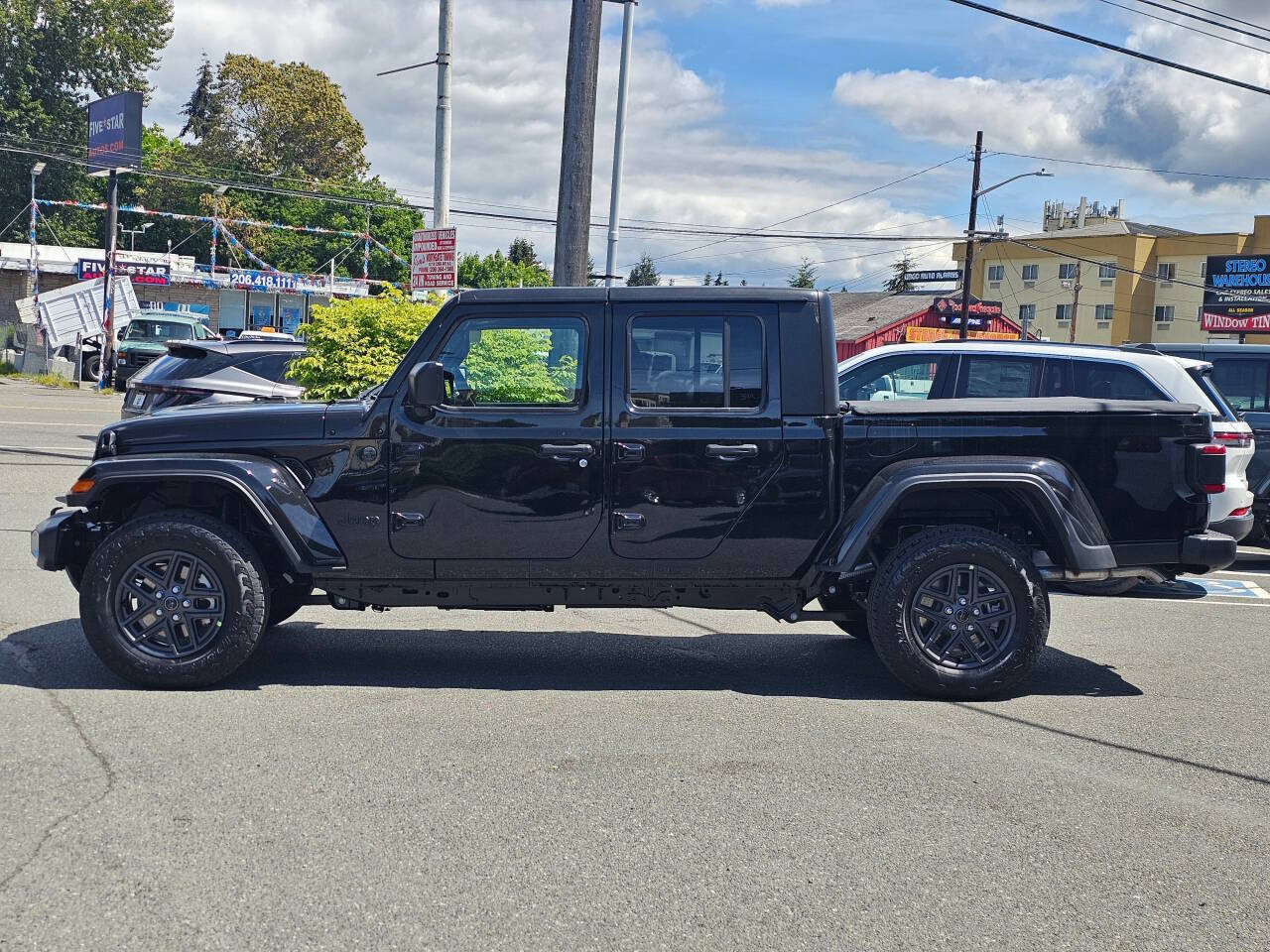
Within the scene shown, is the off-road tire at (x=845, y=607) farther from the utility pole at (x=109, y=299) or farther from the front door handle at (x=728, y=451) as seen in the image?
the utility pole at (x=109, y=299)

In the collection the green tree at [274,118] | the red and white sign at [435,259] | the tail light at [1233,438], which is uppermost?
the green tree at [274,118]

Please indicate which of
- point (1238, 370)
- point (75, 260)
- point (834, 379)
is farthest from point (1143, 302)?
point (834, 379)

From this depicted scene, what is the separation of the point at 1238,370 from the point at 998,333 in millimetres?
54228

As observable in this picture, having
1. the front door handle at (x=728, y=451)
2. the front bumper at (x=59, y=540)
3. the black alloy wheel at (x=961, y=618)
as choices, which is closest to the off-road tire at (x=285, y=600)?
the front bumper at (x=59, y=540)

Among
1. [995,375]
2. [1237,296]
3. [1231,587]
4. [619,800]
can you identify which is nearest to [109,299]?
[995,375]

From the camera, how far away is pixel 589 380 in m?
6.24

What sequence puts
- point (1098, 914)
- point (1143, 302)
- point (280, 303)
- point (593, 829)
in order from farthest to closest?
point (1143, 302)
point (280, 303)
point (593, 829)
point (1098, 914)

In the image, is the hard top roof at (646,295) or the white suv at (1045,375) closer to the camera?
the hard top roof at (646,295)

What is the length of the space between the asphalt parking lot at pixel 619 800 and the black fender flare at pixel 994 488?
0.77 meters

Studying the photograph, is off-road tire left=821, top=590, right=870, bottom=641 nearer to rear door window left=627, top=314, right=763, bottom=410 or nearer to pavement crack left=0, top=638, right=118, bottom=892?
rear door window left=627, top=314, right=763, bottom=410

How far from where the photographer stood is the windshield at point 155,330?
3329 cm

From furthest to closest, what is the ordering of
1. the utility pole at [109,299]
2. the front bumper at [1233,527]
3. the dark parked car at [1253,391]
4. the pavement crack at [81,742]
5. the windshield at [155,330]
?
1. the utility pole at [109,299]
2. the windshield at [155,330]
3. the dark parked car at [1253,391]
4. the front bumper at [1233,527]
5. the pavement crack at [81,742]

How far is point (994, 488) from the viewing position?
620 cm

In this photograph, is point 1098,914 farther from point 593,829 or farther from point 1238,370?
point 1238,370
